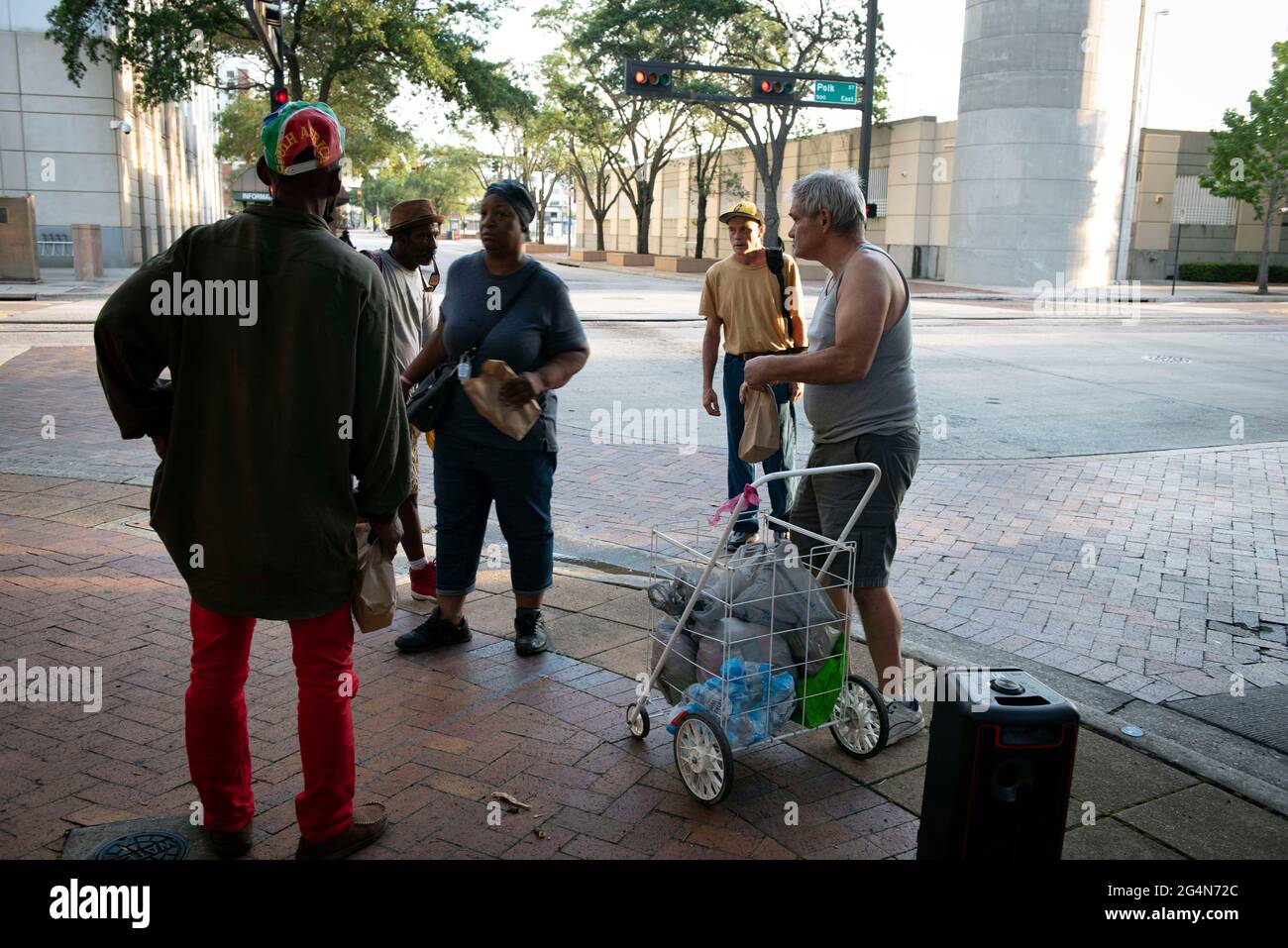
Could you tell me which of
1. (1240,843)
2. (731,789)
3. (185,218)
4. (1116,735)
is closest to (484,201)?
(731,789)

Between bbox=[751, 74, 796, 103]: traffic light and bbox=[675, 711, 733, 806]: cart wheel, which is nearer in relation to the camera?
bbox=[675, 711, 733, 806]: cart wheel

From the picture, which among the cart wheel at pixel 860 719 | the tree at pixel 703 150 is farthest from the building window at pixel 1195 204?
the cart wheel at pixel 860 719

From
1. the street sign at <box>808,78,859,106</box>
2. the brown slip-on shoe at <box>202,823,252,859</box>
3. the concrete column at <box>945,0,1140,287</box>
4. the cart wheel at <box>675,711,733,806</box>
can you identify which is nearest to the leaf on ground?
the cart wheel at <box>675,711,733,806</box>

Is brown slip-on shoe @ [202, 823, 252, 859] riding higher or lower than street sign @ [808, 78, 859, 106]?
lower

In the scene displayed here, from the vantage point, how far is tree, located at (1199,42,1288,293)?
35.6m

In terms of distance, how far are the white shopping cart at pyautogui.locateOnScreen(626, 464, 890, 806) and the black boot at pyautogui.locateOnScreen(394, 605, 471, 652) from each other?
4.02 ft

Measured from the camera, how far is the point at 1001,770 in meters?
2.65

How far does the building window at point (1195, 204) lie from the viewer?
44000 mm

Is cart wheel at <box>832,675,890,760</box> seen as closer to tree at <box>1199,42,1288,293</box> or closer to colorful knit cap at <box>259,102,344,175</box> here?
colorful knit cap at <box>259,102,344,175</box>

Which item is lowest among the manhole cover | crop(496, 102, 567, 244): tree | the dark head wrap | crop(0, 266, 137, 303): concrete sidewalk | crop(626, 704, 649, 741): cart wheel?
the manhole cover

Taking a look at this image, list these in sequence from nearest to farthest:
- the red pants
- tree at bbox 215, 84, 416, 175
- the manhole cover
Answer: the red pants → the manhole cover → tree at bbox 215, 84, 416, 175

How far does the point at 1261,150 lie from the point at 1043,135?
883cm

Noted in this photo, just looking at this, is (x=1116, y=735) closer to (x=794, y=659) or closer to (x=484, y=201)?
(x=794, y=659)
